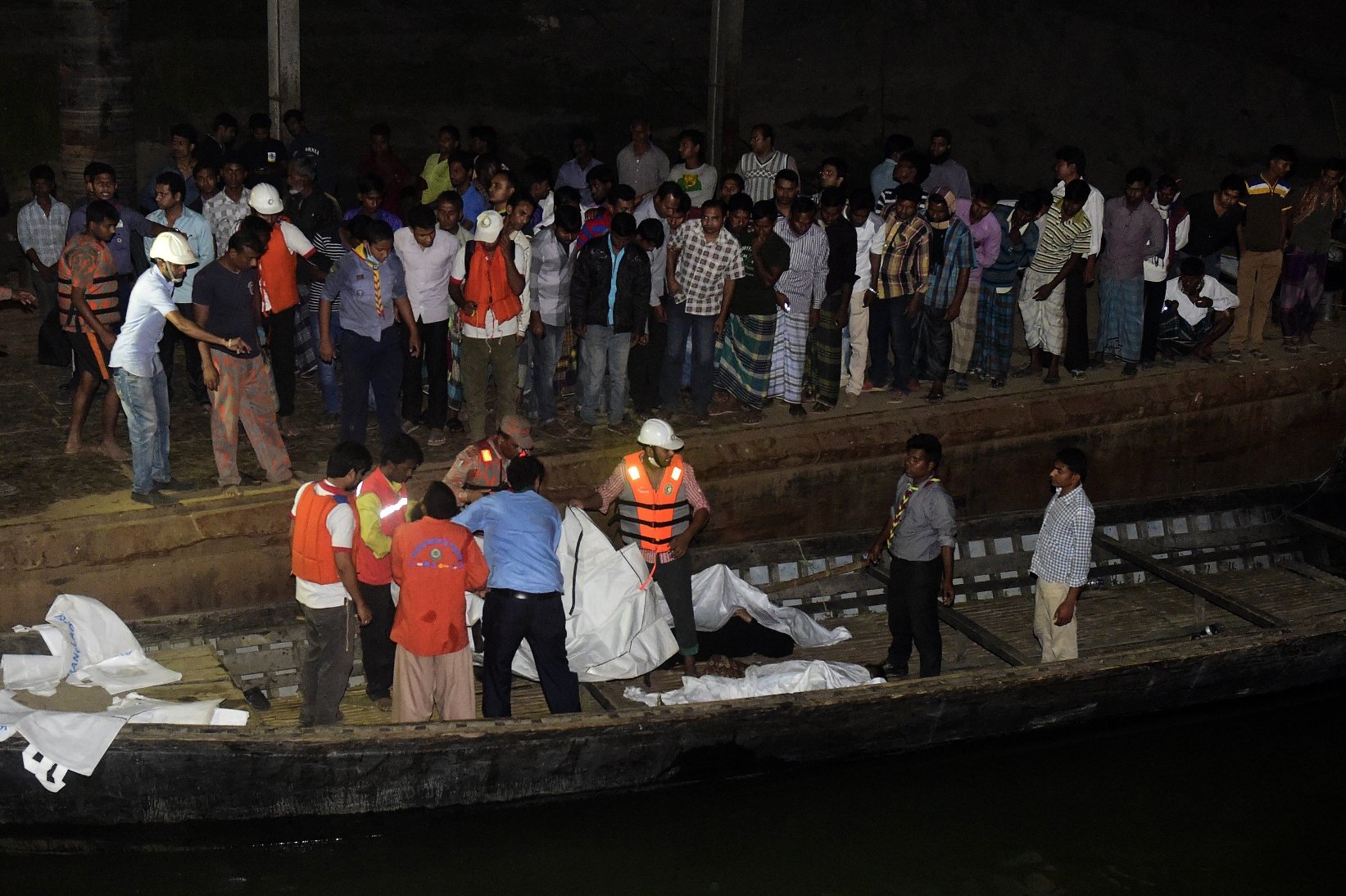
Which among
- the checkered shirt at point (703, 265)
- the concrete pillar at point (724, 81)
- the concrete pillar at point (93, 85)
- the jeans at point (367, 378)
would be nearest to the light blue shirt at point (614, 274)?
the checkered shirt at point (703, 265)

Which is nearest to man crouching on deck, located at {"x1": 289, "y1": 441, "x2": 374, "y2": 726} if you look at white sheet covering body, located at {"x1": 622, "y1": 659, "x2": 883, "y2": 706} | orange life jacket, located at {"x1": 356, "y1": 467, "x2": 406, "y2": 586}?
orange life jacket, located at {"x1": 356, "y1": 467, "x2": 406, "y2": 586}

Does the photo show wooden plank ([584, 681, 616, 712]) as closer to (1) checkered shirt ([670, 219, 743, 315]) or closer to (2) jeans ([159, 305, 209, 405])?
(1) checkered shirt ([670, 219, 743, 315])

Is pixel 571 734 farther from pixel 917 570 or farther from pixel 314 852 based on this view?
pixel 917 570

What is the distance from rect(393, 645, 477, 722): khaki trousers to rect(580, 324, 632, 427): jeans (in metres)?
2.92

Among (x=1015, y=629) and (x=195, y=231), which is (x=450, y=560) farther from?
(x=1015, y=629)

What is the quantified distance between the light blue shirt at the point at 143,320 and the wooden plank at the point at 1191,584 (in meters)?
6.12

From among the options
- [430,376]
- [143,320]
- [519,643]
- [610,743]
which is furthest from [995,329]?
[143,320]

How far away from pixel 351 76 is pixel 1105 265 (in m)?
9.06

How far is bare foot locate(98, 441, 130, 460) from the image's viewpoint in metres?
9.26

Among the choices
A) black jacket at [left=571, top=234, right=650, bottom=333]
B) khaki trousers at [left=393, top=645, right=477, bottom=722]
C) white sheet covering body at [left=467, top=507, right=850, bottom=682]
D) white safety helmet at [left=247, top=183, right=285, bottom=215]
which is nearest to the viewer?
khaki trousers at [left=393, top=645, right=477, bottom=722]

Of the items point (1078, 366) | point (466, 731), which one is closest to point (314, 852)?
point (466, 731)

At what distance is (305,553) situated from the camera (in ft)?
22.8

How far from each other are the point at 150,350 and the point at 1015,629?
18.0ft

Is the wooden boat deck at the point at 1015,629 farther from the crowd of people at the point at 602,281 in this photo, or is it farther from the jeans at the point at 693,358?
the jeans at the point at 693,358
